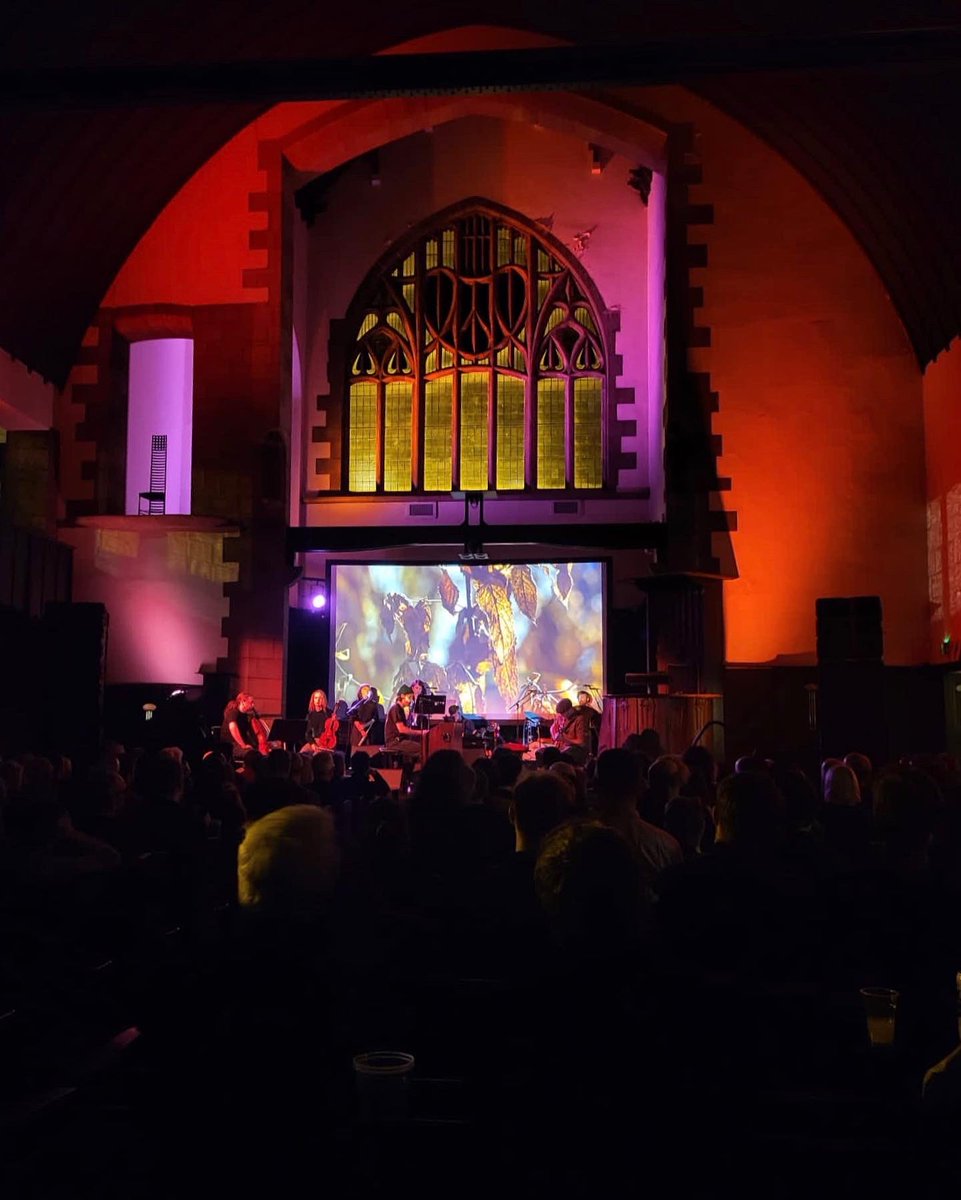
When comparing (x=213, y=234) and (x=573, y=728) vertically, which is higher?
(x=213, y=234)

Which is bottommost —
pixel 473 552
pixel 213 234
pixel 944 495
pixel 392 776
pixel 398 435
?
pixel 392 776

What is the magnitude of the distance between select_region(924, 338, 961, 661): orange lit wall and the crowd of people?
827 centimetres

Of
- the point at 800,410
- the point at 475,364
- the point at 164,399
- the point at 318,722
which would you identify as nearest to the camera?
the point at 800,410

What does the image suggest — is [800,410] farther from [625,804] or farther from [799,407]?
[625,804]

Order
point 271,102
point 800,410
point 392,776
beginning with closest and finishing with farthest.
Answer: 1. point 271,102
2. point 392,776
3. point 800,410

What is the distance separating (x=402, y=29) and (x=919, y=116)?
19.1 ft

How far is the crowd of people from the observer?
200cm

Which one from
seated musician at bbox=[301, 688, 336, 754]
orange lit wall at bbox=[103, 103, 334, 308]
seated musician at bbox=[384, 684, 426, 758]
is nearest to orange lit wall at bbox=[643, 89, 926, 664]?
seated musician at bbox=[384, 684, 426, 758]

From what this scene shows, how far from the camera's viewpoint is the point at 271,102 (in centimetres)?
1137

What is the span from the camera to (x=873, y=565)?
41.5ft

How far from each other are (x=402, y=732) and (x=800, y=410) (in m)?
5.72

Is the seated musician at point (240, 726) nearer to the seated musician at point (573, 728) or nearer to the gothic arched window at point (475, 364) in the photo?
the seated musician at point (573, 728)

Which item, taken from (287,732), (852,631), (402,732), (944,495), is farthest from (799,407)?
(287,732)

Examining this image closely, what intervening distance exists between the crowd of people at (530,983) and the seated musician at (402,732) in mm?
8873
